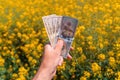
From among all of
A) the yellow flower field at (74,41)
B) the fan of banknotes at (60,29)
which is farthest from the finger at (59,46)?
the yellow flower field at (74,41)

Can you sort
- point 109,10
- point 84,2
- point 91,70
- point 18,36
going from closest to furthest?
point 91,70
point 18,36
point 109,10
point 84,2

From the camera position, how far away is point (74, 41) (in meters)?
4.04

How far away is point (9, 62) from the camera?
13.5 ft

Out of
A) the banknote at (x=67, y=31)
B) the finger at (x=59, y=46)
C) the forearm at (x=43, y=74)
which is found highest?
the banknote at (x=67, y=31)

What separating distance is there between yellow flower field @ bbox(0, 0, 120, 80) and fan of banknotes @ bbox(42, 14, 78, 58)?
1837 mm

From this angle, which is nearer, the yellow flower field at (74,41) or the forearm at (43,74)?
the forearm at (43,74)

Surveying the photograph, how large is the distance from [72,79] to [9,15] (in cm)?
153

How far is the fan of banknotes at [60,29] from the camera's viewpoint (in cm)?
161

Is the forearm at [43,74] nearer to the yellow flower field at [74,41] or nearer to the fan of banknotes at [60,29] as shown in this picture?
the fan of banknotes at [60,29]

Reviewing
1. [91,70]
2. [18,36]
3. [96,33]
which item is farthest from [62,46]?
[18,36]

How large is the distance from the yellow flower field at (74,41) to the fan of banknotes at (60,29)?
6.03 ft

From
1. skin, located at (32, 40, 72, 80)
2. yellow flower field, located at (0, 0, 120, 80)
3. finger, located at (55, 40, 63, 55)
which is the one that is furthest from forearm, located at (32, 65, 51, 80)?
yellow flower field, located at (0, 0, 120, 80)

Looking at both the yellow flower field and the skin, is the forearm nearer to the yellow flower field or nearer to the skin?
the skin

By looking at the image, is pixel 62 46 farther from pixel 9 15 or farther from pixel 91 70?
pixel 9 15
